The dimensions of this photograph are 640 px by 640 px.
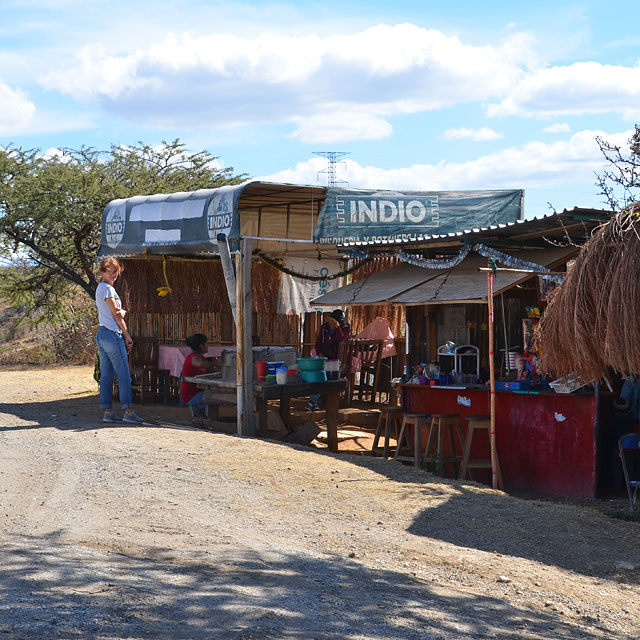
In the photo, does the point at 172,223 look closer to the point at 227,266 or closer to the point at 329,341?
the point at 227,266

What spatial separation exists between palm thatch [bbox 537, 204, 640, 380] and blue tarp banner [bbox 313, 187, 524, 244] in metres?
4.82

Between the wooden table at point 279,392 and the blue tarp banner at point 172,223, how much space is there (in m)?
1.91

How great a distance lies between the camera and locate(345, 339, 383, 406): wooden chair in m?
15.1

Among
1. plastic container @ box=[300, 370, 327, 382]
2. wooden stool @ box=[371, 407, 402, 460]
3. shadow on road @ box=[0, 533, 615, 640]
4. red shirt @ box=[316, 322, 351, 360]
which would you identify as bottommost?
shadow on road @ box=[0, 533, 615, 640]

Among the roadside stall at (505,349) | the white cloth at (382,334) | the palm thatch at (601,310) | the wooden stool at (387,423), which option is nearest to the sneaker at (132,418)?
the roadside stall at (505,349)

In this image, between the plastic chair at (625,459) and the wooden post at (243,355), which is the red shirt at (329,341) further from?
the plastic chair at (625,459)

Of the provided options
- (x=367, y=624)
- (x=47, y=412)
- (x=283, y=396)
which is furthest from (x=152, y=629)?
(x=47, y=412)

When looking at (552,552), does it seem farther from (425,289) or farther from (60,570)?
(425,289)

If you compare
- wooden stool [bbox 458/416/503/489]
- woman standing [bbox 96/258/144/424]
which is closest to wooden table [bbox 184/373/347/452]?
woman standing [bbox 96/258/144/424]

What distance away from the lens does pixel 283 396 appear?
36.9 feet

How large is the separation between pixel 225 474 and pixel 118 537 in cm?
241

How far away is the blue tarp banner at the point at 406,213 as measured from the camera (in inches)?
486

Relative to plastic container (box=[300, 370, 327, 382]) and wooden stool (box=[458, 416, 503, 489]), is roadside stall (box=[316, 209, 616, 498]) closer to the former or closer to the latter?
wooden stool (box=[458, 416, 503, 489])

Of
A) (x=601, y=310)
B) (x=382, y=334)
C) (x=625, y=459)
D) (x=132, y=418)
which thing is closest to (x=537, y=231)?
(x=625, y=459)
